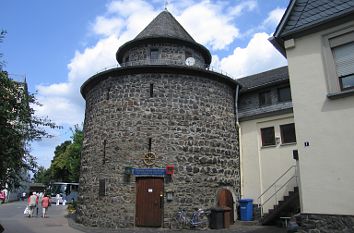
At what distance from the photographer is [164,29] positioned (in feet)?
64.2

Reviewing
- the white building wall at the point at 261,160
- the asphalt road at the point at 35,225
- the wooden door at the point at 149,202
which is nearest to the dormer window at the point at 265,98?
the white building wall at the point at 261,160

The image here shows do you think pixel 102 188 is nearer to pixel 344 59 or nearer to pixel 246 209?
pixel 246 209

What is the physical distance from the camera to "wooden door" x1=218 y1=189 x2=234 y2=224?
15.7m

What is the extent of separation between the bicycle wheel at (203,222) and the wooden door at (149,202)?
1.79 m

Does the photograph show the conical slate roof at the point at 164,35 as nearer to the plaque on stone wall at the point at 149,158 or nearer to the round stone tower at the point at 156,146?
the round stone tower at the point at 156,146

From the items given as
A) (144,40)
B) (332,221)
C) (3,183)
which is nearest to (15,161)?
(3,183)

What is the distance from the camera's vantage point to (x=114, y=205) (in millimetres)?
14594

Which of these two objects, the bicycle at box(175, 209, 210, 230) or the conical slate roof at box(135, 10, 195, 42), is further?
the conical slate roof at box(135, 10, 195, 42)

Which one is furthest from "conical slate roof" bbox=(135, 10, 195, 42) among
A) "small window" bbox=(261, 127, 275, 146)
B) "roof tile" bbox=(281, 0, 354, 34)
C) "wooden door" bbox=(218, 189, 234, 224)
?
"roof tile" bbox=(281, 0, 354, 34)

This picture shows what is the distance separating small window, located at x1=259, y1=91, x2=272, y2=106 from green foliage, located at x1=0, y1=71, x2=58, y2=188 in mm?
12073

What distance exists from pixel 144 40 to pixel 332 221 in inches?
541

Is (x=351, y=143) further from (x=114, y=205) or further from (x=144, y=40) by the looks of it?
(x=144, y=40)

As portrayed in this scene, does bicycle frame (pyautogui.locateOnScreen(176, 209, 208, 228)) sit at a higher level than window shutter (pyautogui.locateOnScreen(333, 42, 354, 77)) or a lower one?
lower

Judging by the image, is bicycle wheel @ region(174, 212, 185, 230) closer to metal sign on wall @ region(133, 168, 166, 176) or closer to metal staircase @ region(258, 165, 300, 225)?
metal sign on wall @ region(133, 168, 166, 176)
